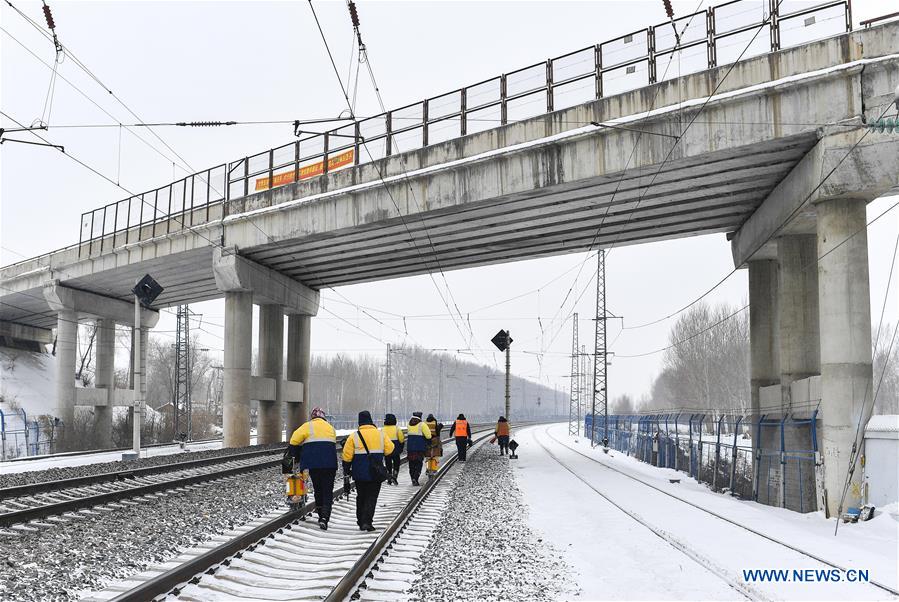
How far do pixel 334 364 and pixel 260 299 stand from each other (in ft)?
340

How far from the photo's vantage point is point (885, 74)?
602 inches

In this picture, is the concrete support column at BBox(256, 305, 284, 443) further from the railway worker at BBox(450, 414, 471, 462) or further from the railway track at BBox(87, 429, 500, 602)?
the railway track at BBox(87, 429, 500, 602)

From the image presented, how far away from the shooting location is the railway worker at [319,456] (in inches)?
417

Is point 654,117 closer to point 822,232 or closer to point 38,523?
point 822,232

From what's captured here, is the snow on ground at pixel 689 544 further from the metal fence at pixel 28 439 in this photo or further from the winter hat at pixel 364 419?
the metal fence at pixel 28 439

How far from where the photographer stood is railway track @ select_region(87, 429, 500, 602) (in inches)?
261

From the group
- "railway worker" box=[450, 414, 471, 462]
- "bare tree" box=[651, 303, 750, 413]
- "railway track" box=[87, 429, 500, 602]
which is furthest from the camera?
"bare tree" box=[651, 303, 750, 413]

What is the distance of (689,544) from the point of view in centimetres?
1009

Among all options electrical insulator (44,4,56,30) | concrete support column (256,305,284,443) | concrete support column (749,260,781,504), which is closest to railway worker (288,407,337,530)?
electrical insulator (44,4,56,30)

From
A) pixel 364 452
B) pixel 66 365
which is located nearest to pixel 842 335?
pixel 364 452

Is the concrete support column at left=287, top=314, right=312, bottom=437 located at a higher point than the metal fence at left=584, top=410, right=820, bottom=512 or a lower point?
higher

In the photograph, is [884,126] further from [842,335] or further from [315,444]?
[315,444]

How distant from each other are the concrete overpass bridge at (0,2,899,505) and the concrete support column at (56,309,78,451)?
216 inches

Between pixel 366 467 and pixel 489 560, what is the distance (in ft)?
8.08
